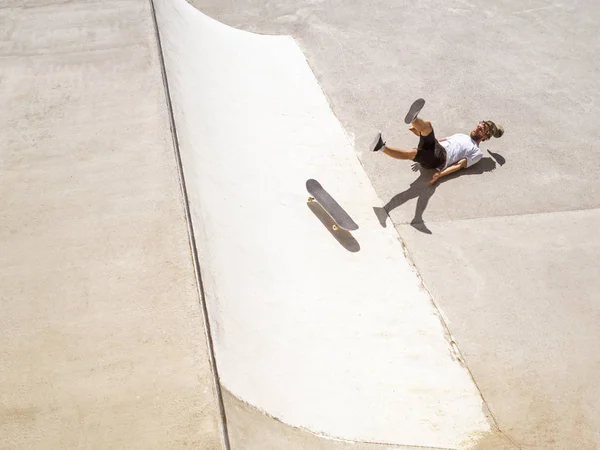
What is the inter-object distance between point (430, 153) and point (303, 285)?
227cm

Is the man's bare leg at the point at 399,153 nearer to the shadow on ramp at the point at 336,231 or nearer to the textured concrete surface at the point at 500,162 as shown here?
the textured concrete surface at the point at 500,162

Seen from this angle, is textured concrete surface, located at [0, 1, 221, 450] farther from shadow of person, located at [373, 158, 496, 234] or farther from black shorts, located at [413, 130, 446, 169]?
black shorts, located at [413, 130, 446, 169]

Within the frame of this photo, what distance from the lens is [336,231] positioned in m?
5.32

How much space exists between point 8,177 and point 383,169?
420 cm

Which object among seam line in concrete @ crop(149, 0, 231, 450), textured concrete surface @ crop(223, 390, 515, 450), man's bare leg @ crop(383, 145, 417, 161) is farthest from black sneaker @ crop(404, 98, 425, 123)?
textured concrete surface @ crop(223, 390, 515, 450)

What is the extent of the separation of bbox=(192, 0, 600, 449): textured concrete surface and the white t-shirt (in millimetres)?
234

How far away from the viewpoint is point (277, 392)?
11.8 ft

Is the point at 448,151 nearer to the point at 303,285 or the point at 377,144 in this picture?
the point at 377,144

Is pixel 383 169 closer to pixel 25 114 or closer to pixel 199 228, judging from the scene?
pixel 199 228

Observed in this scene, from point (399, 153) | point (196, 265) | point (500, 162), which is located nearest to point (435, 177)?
point (399, 153)

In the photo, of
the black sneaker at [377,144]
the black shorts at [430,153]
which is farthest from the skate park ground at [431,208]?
the black sneaker at [377,144]

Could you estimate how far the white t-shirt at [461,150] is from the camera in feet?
19.2

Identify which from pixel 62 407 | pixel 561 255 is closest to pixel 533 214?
pixel 561 255

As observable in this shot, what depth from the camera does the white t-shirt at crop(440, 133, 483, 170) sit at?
5855 millimetres
